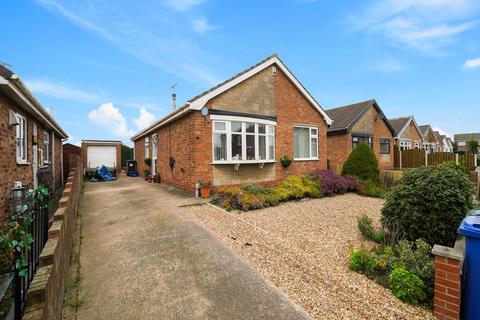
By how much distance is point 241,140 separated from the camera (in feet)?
32.3

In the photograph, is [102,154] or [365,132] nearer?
[365,132]

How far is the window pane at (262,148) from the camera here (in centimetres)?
1053

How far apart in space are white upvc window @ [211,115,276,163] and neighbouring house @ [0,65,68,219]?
18.9 ft

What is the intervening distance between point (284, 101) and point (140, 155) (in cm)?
1290

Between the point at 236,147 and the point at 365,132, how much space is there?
47.0 feet

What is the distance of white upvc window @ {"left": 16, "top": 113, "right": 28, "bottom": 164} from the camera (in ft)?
21.7

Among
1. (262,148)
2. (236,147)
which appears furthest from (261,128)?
(236,147)

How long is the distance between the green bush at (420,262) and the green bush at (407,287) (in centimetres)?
15

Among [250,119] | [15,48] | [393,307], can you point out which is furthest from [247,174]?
[15,48]

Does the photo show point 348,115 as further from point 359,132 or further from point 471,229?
point 471,229

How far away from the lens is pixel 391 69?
479 inches

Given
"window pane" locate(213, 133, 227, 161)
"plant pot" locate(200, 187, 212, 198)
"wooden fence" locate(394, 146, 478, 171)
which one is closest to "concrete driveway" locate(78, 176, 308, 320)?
"plant pot" locate(200, 187, 212, 198)

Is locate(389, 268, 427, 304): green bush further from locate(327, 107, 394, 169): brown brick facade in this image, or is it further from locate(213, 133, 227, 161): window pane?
locate(327, 107, 394, 169): brown brick facade

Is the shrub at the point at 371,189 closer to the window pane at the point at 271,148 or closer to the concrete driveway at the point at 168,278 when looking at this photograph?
the window pane at the point at 271,148
